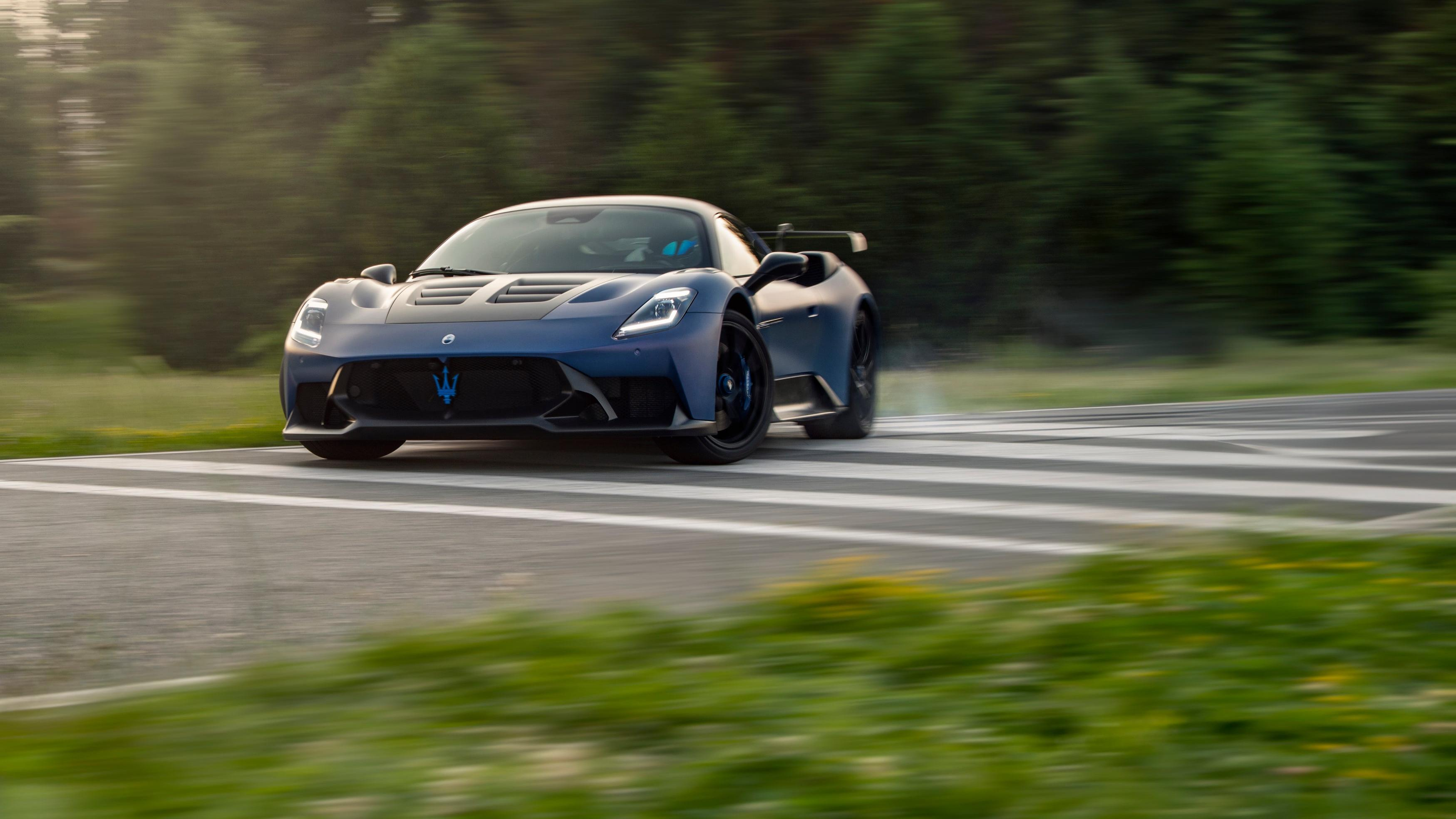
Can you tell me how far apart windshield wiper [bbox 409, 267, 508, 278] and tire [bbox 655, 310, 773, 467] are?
1211mm

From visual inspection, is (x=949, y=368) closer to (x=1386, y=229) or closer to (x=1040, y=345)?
(x=1040, y=345)

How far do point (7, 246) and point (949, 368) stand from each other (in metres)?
15.8

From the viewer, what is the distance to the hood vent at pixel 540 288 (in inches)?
277

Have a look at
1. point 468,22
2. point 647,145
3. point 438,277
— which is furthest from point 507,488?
point 468,22

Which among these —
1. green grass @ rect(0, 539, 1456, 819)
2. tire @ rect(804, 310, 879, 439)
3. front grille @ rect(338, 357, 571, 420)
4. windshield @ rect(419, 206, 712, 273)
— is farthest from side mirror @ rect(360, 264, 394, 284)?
green grass @ rect(0, 539, 1456, 819)

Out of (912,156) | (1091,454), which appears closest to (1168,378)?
(912,156)

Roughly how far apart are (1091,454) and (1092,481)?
3.33 feet

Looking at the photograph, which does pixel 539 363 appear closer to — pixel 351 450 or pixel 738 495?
pixel 738 495

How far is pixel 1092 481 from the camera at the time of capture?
21.3ft

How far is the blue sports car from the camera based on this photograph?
22.2ft

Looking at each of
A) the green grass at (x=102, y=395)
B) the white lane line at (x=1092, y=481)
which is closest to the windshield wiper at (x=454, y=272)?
the white lane line at (x=1092, y=481)

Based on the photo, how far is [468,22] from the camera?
20.3 meters

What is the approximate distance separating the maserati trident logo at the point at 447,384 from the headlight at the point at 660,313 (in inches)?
26.8

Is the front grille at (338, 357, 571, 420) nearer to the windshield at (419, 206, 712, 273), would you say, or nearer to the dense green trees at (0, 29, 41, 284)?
the windshield at (419, 206, 712, 273)
